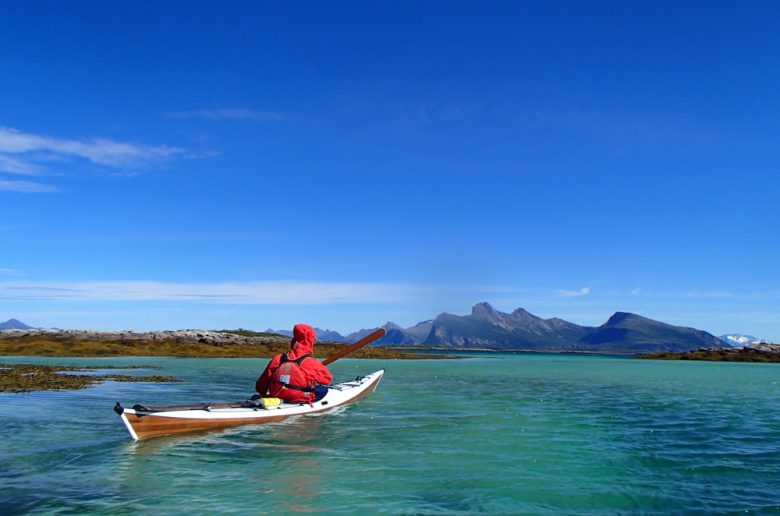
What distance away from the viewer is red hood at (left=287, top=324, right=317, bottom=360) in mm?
21234

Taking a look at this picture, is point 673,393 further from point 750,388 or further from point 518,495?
point 518,495

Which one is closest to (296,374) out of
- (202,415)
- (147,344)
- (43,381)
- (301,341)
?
(301,341)

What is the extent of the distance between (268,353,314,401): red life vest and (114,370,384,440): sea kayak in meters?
0.38

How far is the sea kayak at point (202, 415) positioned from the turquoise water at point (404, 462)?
45 centimetres

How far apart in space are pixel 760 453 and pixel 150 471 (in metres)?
17.4

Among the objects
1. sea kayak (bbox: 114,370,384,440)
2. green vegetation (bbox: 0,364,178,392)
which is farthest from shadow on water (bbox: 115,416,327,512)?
green vegetation (bbox: 0,364,178,392)

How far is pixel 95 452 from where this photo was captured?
50.6 ft

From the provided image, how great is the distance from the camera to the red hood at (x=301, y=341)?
2123cm

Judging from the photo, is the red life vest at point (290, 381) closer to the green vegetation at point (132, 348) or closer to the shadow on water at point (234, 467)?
the shadow on water at point (234, 467)

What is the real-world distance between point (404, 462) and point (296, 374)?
8055mm

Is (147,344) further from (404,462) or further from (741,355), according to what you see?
(741,355)

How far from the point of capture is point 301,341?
851 inches

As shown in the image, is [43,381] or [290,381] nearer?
[290,381]

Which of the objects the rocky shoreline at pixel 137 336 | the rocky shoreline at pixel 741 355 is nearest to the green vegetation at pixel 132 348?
the rocky shoreline at pixel 137 336
